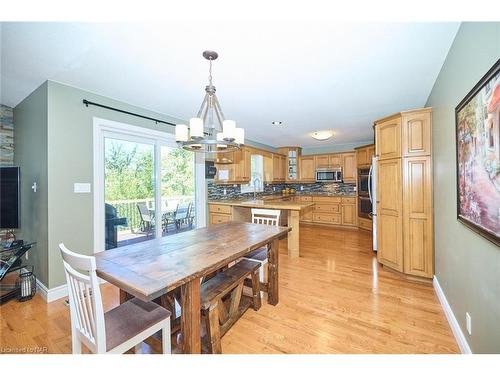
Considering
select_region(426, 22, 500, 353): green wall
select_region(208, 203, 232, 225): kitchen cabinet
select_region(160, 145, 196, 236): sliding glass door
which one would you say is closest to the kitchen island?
select_region(208, 203, 232, 225): kitchen cabinet

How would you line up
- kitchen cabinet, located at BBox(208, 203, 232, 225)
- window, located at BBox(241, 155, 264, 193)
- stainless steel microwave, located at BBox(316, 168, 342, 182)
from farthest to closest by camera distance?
stainless steel microwave, located at BBox(316, 168, 342, 182)
window, located at BBox(241, 155, 264, 193)
kitchen cabinet, located at BBox(208, 203, 232, 225)

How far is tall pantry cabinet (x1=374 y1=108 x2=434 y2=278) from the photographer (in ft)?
8.68

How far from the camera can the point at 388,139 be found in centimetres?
304

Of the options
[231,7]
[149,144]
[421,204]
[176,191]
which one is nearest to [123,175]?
[149,144]

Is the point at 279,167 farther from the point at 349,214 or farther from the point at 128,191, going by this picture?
the point at 128,191

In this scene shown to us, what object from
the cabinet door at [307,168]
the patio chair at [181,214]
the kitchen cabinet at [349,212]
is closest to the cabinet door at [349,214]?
the kitchen cabinet at [349,212]

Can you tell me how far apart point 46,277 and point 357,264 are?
4040 mm

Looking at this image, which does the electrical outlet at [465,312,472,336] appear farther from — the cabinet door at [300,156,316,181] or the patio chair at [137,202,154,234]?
the cabinet door at [300,156,316,181]

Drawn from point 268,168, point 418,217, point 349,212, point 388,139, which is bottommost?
point 349,212

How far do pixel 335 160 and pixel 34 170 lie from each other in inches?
245

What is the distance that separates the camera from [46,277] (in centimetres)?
240

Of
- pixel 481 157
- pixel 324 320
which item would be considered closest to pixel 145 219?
pixel 324 320

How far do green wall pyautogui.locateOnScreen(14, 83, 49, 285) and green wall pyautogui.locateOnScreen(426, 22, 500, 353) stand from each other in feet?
12.3
